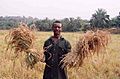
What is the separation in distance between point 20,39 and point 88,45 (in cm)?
121

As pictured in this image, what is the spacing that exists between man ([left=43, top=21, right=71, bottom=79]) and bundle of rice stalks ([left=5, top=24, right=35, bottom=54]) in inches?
11.8

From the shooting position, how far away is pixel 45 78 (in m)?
5.32

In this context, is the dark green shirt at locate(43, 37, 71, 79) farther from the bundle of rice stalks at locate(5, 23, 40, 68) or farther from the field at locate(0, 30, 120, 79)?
the field at locate(0, 30, 120, 79)

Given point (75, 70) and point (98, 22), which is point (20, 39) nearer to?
point (75, 70)

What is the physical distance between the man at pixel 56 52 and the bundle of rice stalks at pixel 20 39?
300mm

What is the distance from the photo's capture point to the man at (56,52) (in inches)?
203

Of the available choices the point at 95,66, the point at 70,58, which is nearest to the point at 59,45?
the point at 70,58

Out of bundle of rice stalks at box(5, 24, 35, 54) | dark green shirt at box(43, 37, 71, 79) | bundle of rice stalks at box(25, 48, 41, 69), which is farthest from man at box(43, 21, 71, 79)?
bundle of rice stalks at box(5, 24, 35, 54)

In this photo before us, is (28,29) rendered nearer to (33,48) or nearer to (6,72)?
(33,48)

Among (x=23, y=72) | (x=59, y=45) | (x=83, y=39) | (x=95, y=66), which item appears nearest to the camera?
(x=83, y=39)

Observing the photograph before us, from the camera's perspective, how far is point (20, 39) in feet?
17.4

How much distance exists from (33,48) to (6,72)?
11.0ft

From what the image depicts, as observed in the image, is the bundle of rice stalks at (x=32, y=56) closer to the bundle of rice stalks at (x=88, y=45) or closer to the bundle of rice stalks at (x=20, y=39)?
the bundle of rice stalks at (x=20, y=39)

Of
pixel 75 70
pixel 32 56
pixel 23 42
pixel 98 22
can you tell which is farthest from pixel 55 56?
pixel 98 22
